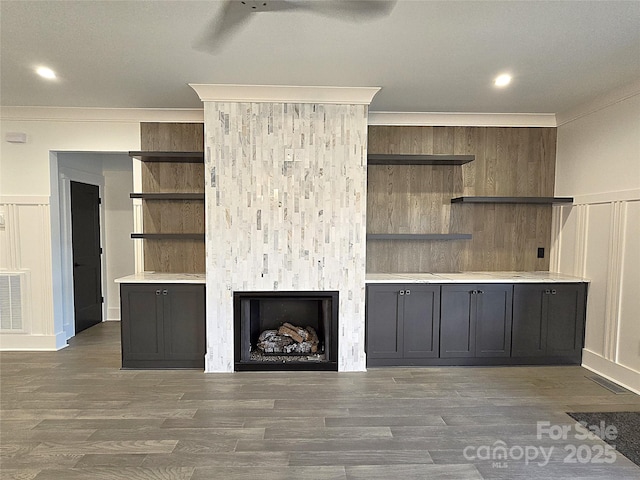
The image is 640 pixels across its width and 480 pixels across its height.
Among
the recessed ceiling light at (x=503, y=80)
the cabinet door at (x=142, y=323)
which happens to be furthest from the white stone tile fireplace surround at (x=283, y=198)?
the recessed ceiling light at (x=503, y=80)

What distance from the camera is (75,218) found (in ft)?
15.5

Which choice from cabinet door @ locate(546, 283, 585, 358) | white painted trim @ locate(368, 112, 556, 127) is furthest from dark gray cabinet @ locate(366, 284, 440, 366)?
white painted trim @ locate(368, 112, 556, 127)

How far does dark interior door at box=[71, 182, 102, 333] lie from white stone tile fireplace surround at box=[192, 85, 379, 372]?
2.47m

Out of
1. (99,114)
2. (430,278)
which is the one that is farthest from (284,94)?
(430,278)

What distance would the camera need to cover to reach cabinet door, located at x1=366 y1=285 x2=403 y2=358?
3621mm

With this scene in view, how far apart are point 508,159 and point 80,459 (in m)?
4.75

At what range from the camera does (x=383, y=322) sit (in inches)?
143

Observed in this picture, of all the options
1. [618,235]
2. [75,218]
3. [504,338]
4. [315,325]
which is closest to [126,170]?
[75,218]

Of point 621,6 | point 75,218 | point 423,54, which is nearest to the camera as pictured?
point 621,6

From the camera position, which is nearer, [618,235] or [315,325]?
[618,235]

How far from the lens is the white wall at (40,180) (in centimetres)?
400

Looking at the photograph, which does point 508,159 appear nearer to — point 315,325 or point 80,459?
point 315,325

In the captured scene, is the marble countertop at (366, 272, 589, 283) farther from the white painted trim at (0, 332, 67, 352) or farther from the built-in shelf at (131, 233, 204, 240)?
the white painted trim at (0, 332, 67, 352)

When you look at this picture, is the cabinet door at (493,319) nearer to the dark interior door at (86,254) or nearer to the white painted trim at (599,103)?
the white painted trim at (599,103)
